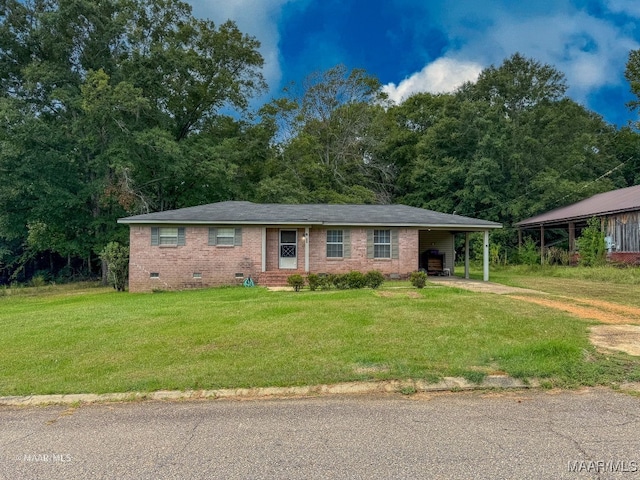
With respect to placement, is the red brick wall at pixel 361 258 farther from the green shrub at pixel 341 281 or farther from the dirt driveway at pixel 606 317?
the dirt driveway at pixel 606 317

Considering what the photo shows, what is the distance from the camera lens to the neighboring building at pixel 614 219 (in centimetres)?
1852

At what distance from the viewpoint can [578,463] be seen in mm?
2850

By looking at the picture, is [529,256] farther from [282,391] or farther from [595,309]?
[282,391]

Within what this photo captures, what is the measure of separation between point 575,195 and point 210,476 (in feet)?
102

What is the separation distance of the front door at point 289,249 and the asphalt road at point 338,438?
42.3 ft

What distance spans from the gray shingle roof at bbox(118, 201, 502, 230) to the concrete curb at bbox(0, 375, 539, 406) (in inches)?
467

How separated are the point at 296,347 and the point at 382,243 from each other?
11.7 metres

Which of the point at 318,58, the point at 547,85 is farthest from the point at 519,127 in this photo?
the point at 318,58

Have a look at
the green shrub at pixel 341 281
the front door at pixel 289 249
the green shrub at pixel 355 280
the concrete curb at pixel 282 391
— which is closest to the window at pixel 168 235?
the front door at pixel 289 249

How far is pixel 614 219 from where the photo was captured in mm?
19922

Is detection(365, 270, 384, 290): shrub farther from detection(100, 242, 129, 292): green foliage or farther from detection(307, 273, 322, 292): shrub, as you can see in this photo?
detection(100, 242, 129, 292): green foliage

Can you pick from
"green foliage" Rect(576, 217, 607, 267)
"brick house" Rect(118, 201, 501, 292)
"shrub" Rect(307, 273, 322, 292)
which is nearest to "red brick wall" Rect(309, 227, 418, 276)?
"brick house" Rect(118, 201, 501, 292)

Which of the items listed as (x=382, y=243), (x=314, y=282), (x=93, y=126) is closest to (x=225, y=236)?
(x=314, y=282)

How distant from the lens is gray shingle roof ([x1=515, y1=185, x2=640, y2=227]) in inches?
768
